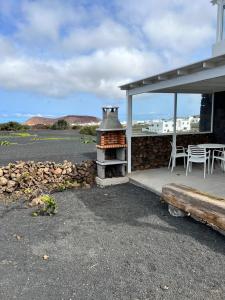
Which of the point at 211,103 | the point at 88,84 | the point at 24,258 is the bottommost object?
the point at 24,258

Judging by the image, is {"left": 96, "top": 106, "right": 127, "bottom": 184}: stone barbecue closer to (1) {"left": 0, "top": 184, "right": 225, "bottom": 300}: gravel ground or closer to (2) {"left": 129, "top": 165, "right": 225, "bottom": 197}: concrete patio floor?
(2) {"left": 129, "top": 165, "right": 225, "bottom": 197}: concrete patio floor

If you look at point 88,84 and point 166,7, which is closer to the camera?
point 166,7

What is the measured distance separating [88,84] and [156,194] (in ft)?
65.9

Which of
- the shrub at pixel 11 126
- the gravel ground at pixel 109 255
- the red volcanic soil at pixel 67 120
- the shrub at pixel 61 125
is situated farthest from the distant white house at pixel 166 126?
the red volcanic soil at pixel 67 120

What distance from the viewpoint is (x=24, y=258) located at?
134 inches

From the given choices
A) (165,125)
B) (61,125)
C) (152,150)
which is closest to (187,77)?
(165,125)

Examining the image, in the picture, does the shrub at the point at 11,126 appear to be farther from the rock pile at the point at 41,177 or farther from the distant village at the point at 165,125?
the distant village at the point at 165,125

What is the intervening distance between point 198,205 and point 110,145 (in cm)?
337

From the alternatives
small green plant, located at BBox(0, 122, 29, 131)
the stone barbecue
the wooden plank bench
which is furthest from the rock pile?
small green plant, located at BBox(0, 122, 29, 131)

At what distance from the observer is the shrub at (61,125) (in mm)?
25263

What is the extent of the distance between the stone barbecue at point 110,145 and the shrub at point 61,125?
60.7ft

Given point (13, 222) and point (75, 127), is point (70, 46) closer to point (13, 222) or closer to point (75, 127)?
point (75, 127)

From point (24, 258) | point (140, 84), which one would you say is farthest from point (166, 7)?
point (24, 258)

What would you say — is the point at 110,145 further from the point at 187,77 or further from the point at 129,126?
the point at 187,77
